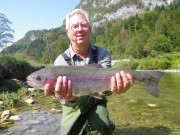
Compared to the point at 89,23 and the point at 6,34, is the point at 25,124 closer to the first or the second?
the point at 89,23

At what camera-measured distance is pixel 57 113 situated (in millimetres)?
10883

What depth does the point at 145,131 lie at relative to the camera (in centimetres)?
848

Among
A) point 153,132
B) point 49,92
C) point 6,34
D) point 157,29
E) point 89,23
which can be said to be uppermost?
point 157,29

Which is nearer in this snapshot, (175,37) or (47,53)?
(175,37)

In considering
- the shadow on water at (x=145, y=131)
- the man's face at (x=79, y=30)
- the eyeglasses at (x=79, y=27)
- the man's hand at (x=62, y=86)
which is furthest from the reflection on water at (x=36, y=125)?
the man's hand at (x=62, y=86)

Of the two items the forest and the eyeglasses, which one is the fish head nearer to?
the eyeglasses

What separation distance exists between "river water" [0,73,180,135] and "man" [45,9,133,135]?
2742 mm

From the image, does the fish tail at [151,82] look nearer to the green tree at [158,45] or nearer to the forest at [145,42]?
the forest at [145,42]

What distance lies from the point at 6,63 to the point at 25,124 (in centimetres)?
1092

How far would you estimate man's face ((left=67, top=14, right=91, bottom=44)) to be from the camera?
5.23m

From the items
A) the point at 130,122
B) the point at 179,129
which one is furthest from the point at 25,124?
the point at 179,129

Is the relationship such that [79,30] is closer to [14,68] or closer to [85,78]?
[85,78]

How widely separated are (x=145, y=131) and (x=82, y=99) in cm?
383

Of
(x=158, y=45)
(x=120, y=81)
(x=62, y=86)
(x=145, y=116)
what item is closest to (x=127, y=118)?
(x=145, y=116)
